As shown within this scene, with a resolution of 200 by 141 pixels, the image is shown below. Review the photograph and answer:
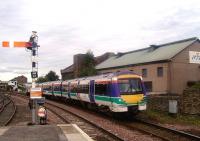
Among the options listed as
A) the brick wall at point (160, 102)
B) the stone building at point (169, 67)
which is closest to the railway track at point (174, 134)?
the brick wall at point (160, 102)

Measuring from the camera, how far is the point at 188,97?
83.9 ft

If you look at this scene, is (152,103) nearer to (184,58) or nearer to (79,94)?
(79,94)

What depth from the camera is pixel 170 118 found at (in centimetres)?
2431

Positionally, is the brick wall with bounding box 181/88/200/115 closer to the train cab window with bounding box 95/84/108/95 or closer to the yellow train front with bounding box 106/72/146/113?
the yellow train front with bounding box 106/72/146/113

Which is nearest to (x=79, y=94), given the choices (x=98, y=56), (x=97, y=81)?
(x=97, y=81)

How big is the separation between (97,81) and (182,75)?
24.7m

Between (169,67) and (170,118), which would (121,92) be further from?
(169,67)

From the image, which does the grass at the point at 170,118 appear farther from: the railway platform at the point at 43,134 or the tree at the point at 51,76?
the tree at the point at 51,76

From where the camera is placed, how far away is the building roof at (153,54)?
165 ft

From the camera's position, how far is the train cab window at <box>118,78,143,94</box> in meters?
23.5

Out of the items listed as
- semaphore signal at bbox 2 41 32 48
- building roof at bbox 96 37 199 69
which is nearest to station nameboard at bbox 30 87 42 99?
semaphore signal at bbox 2 41 32 48

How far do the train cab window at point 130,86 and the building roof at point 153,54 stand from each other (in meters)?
24.9

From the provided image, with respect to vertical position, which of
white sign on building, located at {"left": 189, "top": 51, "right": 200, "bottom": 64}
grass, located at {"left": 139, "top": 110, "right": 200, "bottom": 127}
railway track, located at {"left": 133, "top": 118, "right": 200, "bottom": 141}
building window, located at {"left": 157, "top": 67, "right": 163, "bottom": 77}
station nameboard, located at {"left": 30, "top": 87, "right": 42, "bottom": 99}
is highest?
white sign on building, located at {"left": 189, "top": 51, "right": 200, "bottom": 64}

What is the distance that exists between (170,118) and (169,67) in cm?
2450
